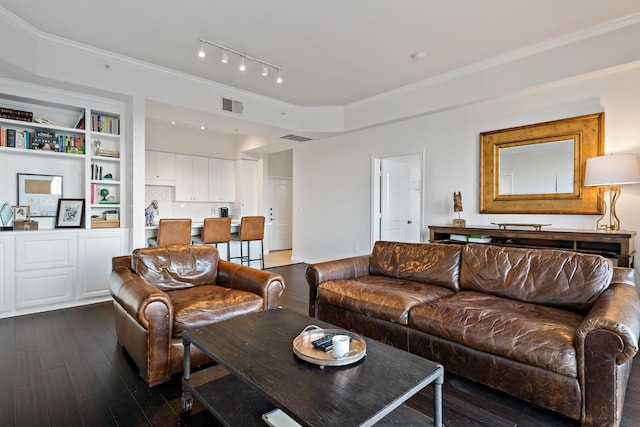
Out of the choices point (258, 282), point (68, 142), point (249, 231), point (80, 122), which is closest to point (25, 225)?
point (68, 142)

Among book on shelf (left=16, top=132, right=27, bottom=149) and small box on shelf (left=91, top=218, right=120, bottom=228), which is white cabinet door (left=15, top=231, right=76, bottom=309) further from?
book on shelf (left=16, top=132, right=27, bottom=149)

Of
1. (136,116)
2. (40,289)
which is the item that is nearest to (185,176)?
(136,116)

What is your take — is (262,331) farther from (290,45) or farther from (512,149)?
(512,149)

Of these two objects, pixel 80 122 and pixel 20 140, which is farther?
pixel 80 122

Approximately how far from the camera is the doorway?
5625 millimetres

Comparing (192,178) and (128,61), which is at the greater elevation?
(128,61)

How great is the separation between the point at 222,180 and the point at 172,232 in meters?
3.15

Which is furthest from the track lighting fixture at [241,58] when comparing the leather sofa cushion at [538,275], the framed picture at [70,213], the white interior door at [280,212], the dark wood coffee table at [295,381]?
the white interior door at [280,212]

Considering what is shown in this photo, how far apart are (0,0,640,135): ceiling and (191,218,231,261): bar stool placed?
208 cm

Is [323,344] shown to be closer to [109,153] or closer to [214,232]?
[214,232]

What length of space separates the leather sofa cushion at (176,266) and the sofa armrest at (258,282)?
0.21 meters

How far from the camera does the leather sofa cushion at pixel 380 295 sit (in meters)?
2.46

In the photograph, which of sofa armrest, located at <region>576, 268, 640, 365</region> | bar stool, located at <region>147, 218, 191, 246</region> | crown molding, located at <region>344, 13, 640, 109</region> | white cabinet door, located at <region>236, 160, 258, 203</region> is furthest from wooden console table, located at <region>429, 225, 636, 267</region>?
white cabinet door, located at <region>236, 160, 258, 203</region>

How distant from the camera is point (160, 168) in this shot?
21.8 feet
